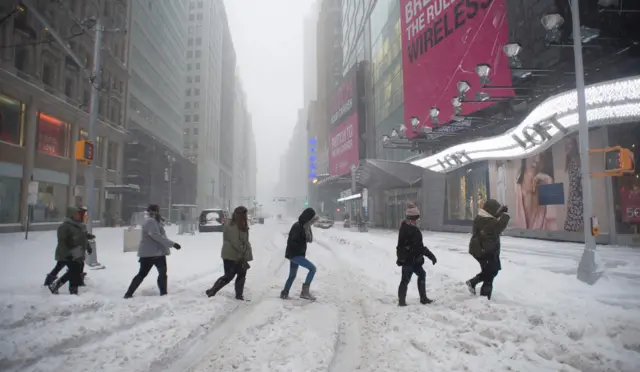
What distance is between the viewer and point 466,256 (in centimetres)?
1203

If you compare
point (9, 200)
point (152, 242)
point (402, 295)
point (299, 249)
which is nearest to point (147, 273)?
point (152, 242)

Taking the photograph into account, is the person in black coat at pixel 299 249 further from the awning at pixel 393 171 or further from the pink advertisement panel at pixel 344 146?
the pink advertisement panel at pixel 344 146

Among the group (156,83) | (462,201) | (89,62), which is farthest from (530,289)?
(156,83)

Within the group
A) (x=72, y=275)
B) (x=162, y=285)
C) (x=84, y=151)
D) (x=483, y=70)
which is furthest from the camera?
(x=483, y=70)

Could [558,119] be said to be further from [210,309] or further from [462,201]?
[210,309]

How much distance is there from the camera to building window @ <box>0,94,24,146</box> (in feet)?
60.5

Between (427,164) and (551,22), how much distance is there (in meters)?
17.8

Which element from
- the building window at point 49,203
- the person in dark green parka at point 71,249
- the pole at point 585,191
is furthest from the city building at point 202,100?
the pole at point 585,191

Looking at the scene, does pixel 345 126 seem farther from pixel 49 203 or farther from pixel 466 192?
pixel 49 203

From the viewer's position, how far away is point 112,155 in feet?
120

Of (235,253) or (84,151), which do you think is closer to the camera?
(235,253)

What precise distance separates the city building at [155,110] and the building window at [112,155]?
2.93 meters

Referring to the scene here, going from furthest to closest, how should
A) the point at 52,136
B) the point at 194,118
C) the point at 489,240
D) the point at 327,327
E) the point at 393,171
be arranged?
the point at 194,118 < the point at 393,171 < the point at 52,136 < the point at 489,240 < the point at 327,327

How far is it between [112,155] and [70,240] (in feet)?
114
